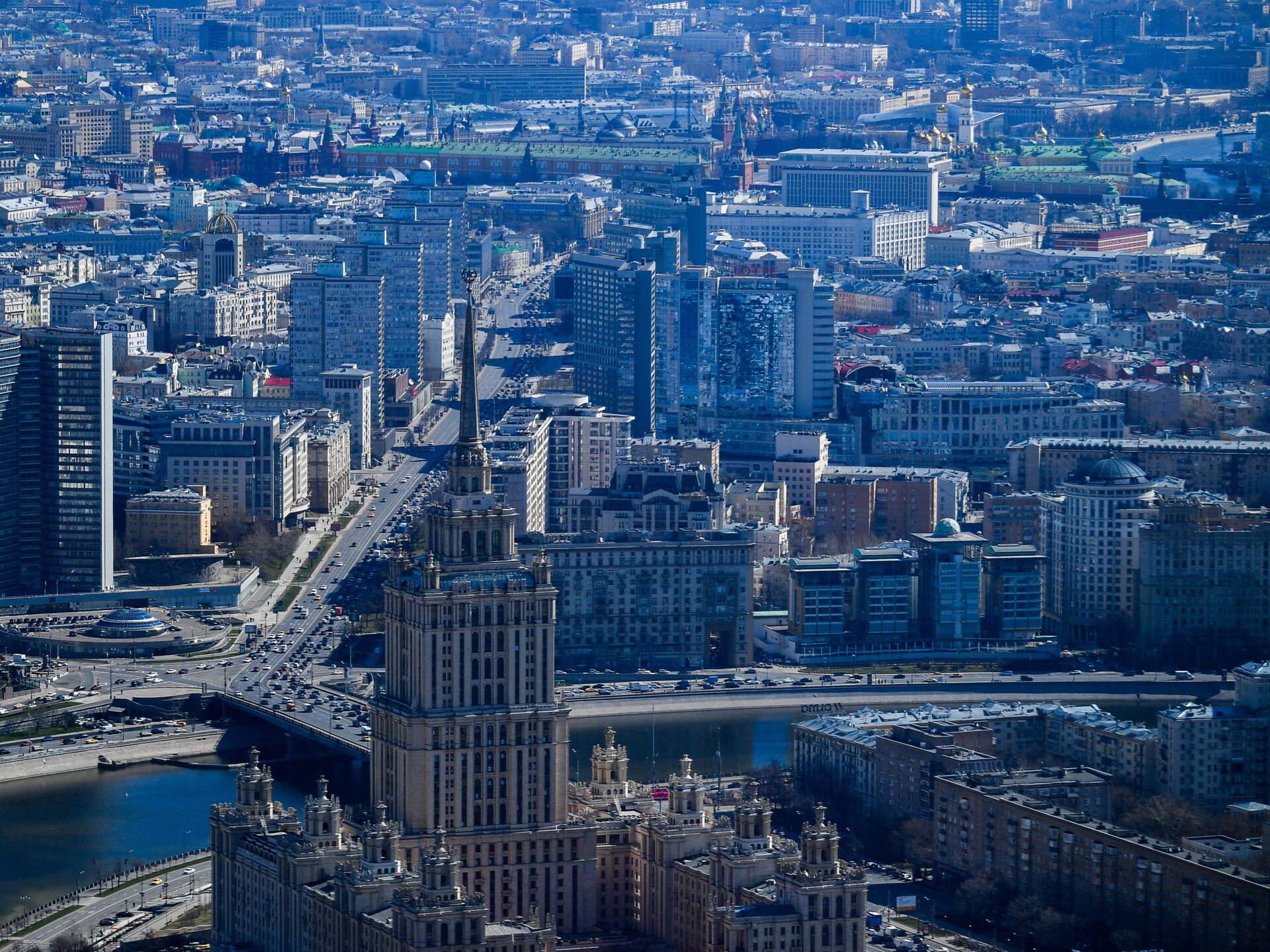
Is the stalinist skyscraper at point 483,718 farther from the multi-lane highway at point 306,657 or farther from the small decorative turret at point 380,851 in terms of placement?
the multi-lane highway at point 306,657

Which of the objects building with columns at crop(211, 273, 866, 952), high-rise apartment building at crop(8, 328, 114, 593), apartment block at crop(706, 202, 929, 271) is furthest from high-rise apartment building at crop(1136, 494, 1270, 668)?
apartment block at crop(706, 202, 929, 271)

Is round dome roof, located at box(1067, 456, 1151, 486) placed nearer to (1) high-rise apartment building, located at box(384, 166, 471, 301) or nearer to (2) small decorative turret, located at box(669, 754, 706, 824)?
(2) small decorative turret, located at box(669, 754, 706, 824)

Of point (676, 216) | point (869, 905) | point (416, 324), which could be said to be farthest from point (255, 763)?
point (676, 216)

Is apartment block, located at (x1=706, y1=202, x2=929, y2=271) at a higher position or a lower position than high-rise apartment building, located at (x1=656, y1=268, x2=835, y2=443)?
higher

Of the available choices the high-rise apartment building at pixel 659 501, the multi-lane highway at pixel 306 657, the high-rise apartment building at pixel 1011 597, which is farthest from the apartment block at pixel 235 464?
the high-rise apartment building at pixel 1011 597

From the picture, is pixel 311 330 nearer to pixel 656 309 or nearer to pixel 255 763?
pixel 656 309

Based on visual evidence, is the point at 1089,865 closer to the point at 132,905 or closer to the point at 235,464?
the point at 132,905
